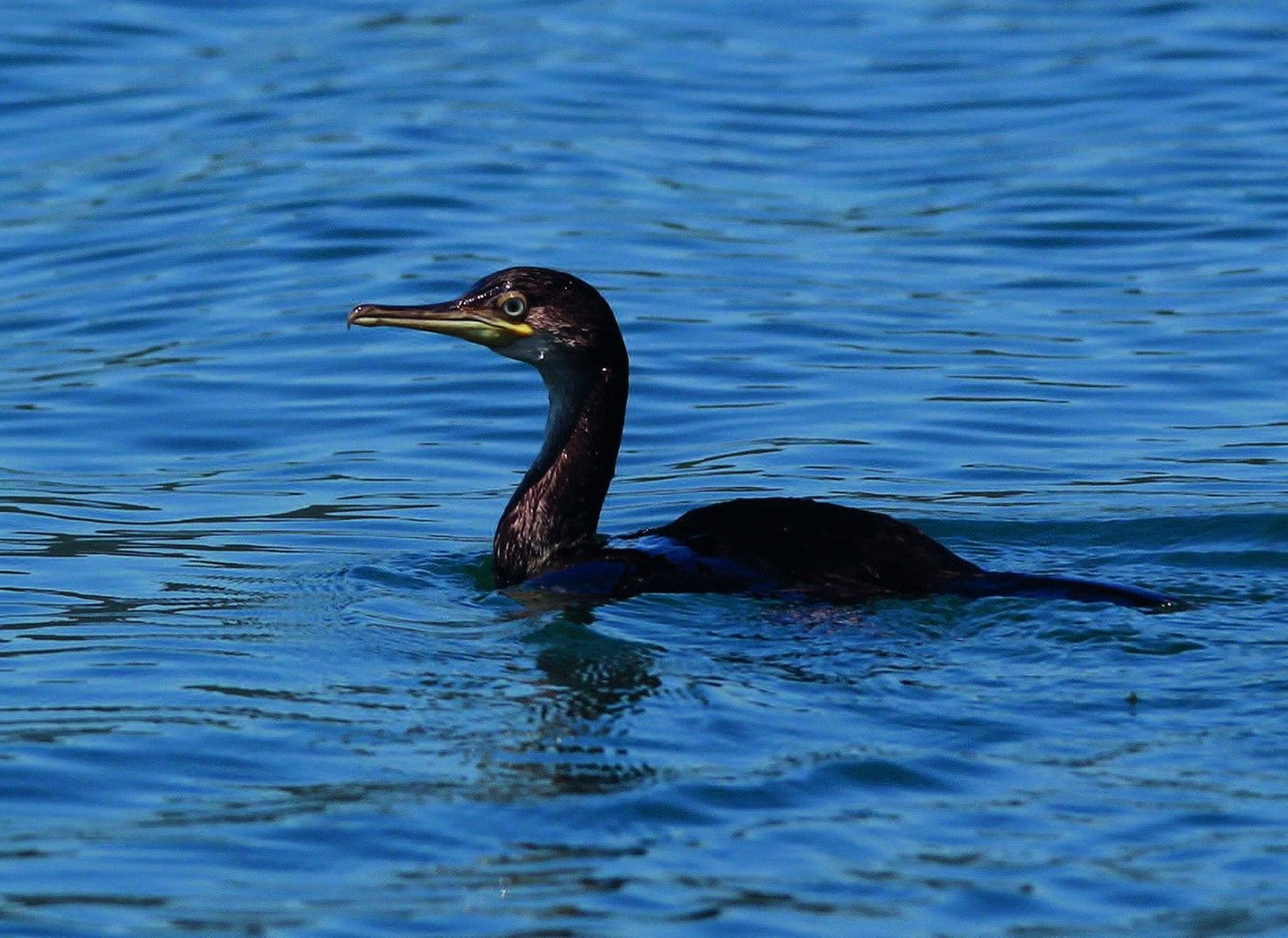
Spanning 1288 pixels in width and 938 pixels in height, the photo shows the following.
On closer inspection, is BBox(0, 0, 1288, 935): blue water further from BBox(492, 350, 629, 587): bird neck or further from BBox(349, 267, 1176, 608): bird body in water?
BBox(492, 350, 629, 587): bird neck

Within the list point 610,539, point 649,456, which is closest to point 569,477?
point 610,539

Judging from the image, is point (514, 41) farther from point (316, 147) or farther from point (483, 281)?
point (483, 281)

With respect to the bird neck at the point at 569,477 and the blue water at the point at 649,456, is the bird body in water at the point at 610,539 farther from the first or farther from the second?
the blue water at the point at 649,456

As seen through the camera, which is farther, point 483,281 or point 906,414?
point 906,414

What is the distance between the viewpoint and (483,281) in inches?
336

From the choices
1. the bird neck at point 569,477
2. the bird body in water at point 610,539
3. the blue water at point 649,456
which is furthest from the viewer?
the bird neck at point 569,477

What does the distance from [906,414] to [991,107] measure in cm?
649

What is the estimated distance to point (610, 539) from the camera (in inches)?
336

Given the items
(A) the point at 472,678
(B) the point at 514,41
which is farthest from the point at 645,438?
(B) the point at 514,41

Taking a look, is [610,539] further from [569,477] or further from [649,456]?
[649,456]

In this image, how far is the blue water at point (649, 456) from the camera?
576 centimetres

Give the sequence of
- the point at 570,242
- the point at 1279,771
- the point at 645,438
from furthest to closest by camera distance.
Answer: the point at 570,242
the point at 645,438
the point at 1279,771

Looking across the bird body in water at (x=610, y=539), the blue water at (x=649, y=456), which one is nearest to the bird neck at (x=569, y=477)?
the bird body in water at (x=610, y=539)

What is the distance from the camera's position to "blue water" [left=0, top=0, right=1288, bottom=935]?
5.76 metres
